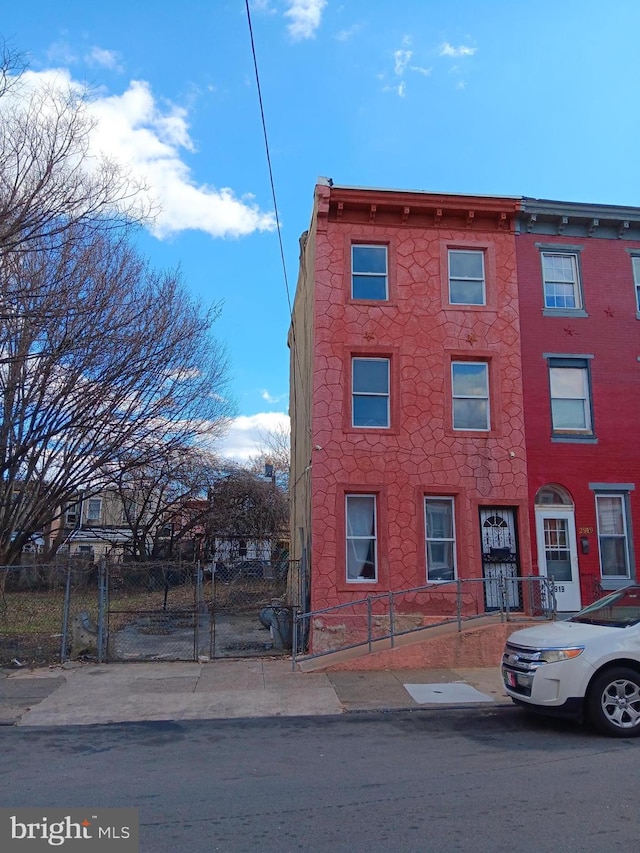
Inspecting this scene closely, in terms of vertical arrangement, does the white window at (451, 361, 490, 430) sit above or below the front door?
above

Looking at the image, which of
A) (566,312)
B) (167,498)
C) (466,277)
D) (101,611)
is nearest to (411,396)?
(466,277)

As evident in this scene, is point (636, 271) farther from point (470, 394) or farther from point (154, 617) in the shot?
point (154, 617)

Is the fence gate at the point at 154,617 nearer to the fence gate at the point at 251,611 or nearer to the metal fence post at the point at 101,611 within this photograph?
the metal fence post at the point at 101,611

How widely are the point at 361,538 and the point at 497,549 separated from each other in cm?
293

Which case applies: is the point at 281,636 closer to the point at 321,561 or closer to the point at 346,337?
the point at 321,561

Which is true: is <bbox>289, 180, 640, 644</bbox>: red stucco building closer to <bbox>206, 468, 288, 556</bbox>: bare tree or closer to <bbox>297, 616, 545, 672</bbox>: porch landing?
<bbox>297, 616, 545, 672</bbox>: porch landing

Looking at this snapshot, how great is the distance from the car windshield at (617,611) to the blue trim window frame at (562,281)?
8431 mm

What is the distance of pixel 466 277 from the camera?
15.6m

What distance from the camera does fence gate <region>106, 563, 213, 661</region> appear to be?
12.6 meters

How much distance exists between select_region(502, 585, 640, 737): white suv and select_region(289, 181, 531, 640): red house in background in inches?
246

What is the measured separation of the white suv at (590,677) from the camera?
7.39 meters

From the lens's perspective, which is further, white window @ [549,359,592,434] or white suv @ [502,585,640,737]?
white window @ [549,359,592,434]

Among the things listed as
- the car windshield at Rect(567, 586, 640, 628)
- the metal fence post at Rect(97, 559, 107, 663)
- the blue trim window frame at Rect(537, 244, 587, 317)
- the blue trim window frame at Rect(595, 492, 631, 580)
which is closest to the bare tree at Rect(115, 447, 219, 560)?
the metal fence post at Rect(97, 559, 107, 663)

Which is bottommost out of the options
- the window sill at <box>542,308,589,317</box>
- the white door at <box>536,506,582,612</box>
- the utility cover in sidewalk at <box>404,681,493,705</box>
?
the utility cover in sidewalk at <box>404,681,493,705</box>
